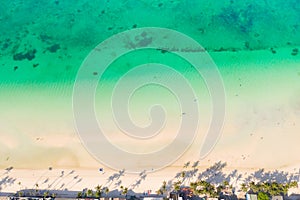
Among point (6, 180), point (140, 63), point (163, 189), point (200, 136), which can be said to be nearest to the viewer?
point (163, 189)

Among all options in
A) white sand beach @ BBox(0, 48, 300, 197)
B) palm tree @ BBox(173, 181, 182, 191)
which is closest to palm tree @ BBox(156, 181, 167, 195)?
white sand beach @ BBox(0, 48, 300, 197)

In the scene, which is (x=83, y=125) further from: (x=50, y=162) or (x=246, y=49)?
(x=246, y=49)

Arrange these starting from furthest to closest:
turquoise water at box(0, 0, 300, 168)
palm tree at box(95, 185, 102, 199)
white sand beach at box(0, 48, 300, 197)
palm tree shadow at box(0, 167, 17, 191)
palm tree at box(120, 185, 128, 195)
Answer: turquoise water at box(0, 0, 300, 168) → white sand beach at box(0, 48, 300, 197) → palm tree shadow at box(0, 167, 17, 191) → palm tree at box(120, 185, 128, 195) → palm tree at box(95, 185, 102, 199)

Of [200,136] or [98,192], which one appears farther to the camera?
[200,136]

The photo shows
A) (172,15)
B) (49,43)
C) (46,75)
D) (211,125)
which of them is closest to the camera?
(211,125)

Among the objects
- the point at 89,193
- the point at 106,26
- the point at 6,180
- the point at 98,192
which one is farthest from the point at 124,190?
the point at 106,26

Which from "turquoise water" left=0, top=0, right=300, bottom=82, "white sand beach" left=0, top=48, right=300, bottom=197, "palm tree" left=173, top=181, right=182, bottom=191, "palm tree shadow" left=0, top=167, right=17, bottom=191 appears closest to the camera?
"palm tree" left=173, top=181, right=182, bottom=191

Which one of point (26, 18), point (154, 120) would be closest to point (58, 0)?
point (26, 18)

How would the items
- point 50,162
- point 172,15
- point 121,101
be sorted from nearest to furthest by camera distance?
point 50,162 < point 121,101 < point 172,15

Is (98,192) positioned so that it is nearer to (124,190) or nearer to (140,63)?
(124,190)

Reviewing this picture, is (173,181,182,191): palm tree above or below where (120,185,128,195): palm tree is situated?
above

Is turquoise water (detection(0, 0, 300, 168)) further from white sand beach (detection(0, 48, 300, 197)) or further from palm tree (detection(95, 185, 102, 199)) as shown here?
palm tree (detection(95, 185, 102, 199))
